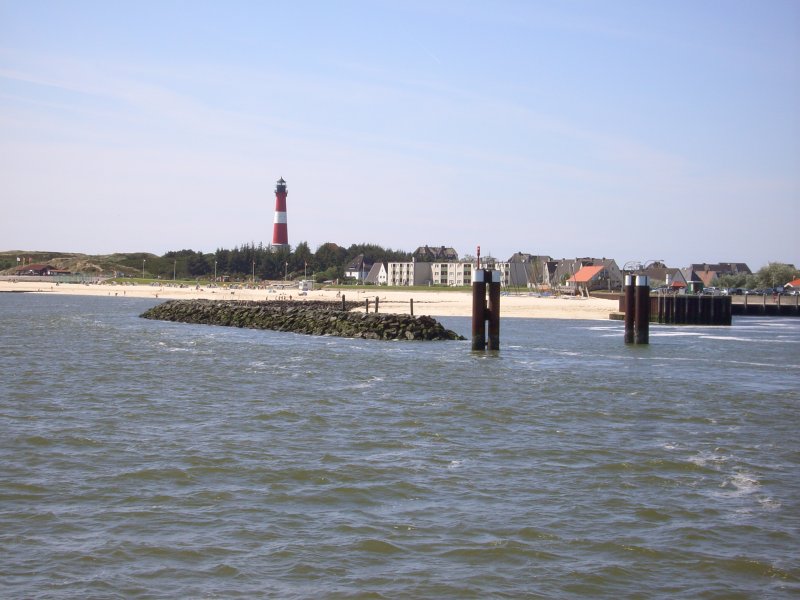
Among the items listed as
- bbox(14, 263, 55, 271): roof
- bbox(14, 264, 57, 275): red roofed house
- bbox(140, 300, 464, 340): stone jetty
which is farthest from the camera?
bbox(14, 263, 55, 271): roof

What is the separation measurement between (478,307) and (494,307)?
64 cm

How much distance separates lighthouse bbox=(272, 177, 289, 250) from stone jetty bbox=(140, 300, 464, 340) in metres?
79.5

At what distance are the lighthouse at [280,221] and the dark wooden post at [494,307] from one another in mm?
114591

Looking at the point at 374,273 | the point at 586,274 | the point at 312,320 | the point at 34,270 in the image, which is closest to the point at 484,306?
the point at 312,320

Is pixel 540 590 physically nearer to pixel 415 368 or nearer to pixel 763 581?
pixel 763 581

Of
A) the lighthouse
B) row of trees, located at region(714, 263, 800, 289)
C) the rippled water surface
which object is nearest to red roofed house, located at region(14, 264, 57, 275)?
the lighthouse

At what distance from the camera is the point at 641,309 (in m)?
36.7

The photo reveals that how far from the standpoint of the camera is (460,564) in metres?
9.12

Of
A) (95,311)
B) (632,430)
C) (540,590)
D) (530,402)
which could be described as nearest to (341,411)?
(530,402)

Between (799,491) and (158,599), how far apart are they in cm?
899

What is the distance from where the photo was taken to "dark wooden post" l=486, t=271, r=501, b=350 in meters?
32.1

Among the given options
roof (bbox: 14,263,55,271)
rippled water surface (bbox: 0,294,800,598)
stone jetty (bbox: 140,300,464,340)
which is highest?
roof (bbox: 14,263,55,271)

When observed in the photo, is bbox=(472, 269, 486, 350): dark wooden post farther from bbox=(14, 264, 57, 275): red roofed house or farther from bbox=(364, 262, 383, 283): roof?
bbox=(14, 264, 57, 275): red roofed house

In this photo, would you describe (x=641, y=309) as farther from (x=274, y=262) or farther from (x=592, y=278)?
(x=274, y=262)
